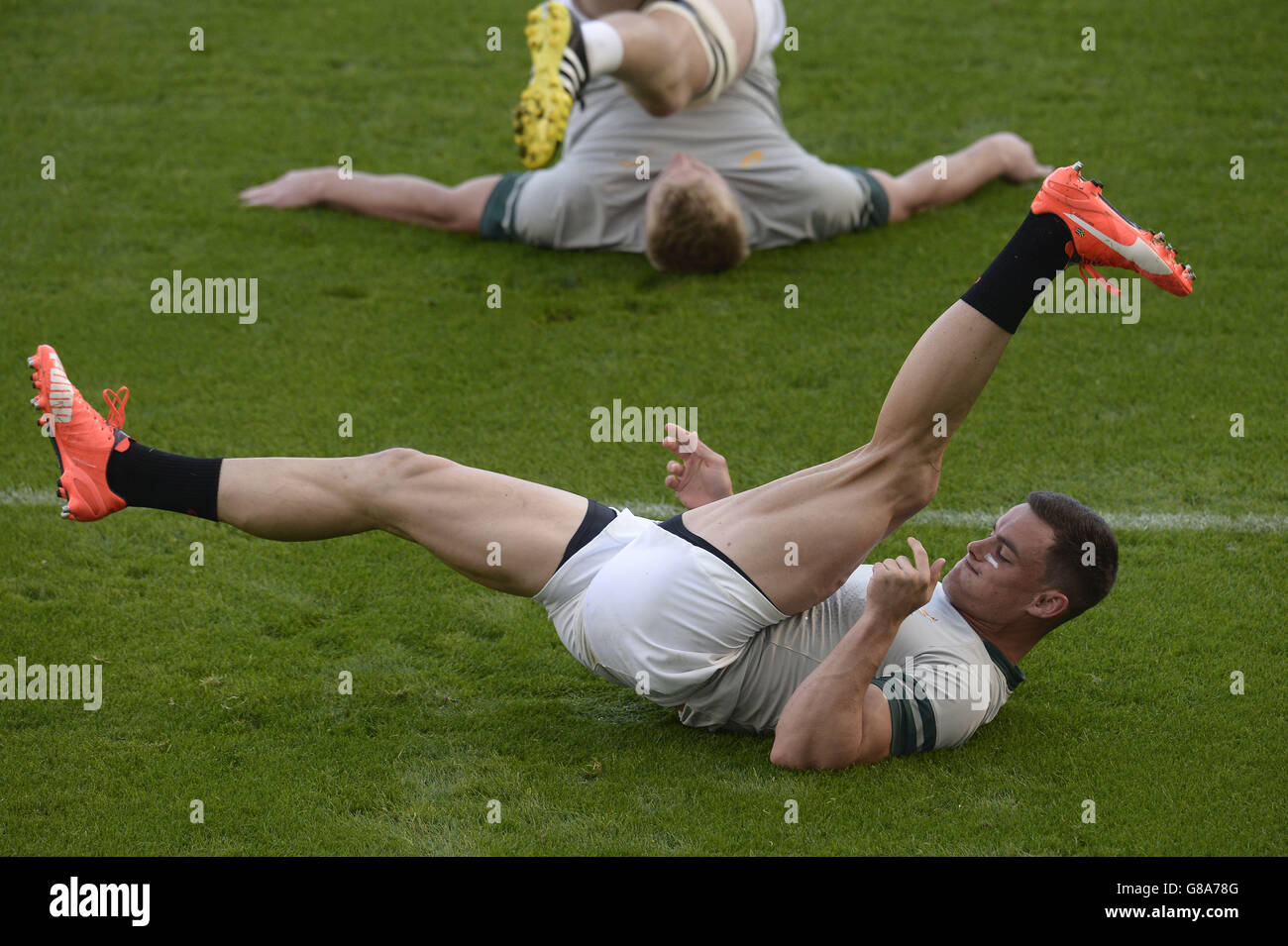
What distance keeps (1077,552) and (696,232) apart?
350cm

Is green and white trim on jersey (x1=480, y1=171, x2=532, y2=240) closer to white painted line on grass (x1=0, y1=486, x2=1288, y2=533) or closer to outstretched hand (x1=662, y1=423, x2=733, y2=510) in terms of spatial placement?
white painted line on grass (x1=0, y1=486, x2=1288, y2=533)

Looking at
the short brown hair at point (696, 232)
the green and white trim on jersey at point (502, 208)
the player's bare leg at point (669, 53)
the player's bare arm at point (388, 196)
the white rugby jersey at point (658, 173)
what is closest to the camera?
the player's bare leg at point (669, 53)

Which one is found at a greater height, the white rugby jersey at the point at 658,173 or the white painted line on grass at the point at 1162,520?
the white rugby jersey at the point at 658,173

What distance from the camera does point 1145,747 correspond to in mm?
4203

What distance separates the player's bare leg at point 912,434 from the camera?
12.6 ft

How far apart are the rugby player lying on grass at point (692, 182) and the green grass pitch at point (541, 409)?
0.54 ft

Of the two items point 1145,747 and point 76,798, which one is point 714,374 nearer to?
point 1145,747

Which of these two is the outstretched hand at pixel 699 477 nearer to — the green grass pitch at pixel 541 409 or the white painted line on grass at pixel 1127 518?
the green grass pitch at pixel 541 409

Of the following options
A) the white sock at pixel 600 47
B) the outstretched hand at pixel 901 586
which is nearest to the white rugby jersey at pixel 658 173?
the white sock at pixel 600 47

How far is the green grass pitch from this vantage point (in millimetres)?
4012

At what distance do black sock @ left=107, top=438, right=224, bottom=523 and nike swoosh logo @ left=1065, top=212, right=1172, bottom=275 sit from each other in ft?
8.49

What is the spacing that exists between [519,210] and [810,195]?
1.58 metres

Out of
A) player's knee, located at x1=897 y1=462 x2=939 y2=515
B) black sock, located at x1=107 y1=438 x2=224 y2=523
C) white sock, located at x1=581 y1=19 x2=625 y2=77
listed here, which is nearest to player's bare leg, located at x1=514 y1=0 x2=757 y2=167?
white sock, located at x1=581 y1=19 x2=625 y2=77

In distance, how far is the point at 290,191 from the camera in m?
8.04
